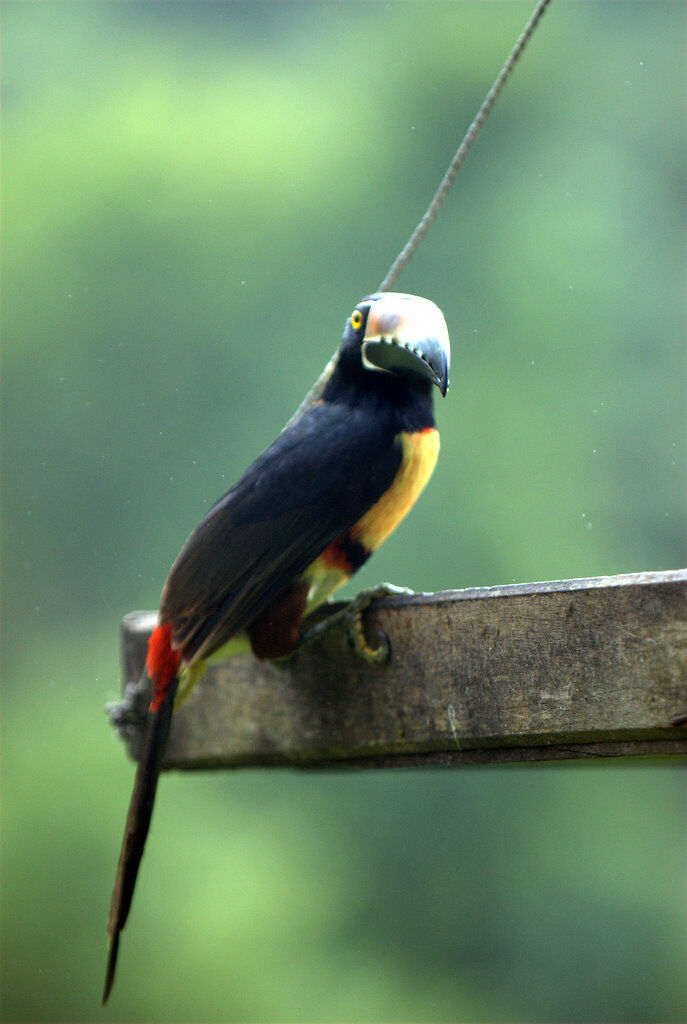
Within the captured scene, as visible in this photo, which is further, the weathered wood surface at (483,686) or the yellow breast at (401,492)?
the yellow breast at (401,492)

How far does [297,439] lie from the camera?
1.63 meters

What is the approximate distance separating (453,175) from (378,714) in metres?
0.77

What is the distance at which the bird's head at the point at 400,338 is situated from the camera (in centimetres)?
144


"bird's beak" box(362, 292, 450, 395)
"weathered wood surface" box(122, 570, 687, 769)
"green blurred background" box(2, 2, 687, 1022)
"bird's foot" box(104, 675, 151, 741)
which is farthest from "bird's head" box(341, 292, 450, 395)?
"green blurred background" box(2, 2, 687, 1022)

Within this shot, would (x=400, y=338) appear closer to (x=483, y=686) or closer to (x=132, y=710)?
(x=483, y=686)

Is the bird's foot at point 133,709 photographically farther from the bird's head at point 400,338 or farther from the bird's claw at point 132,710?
the bird's head at point 400,338

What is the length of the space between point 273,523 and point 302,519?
0.13 ft

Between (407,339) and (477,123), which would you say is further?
(477,123)

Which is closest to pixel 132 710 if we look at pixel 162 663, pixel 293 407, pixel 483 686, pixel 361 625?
pixel 162 663

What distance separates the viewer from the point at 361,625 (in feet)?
Result: 5.15

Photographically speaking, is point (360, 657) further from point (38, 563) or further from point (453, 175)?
point (38, 563)

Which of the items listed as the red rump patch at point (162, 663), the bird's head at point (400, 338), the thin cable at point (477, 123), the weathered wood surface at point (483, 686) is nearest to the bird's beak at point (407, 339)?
the bird's head at point (400, 338)

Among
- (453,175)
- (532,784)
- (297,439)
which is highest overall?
(453,175)

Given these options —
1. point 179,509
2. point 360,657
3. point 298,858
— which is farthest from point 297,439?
point 298,858
